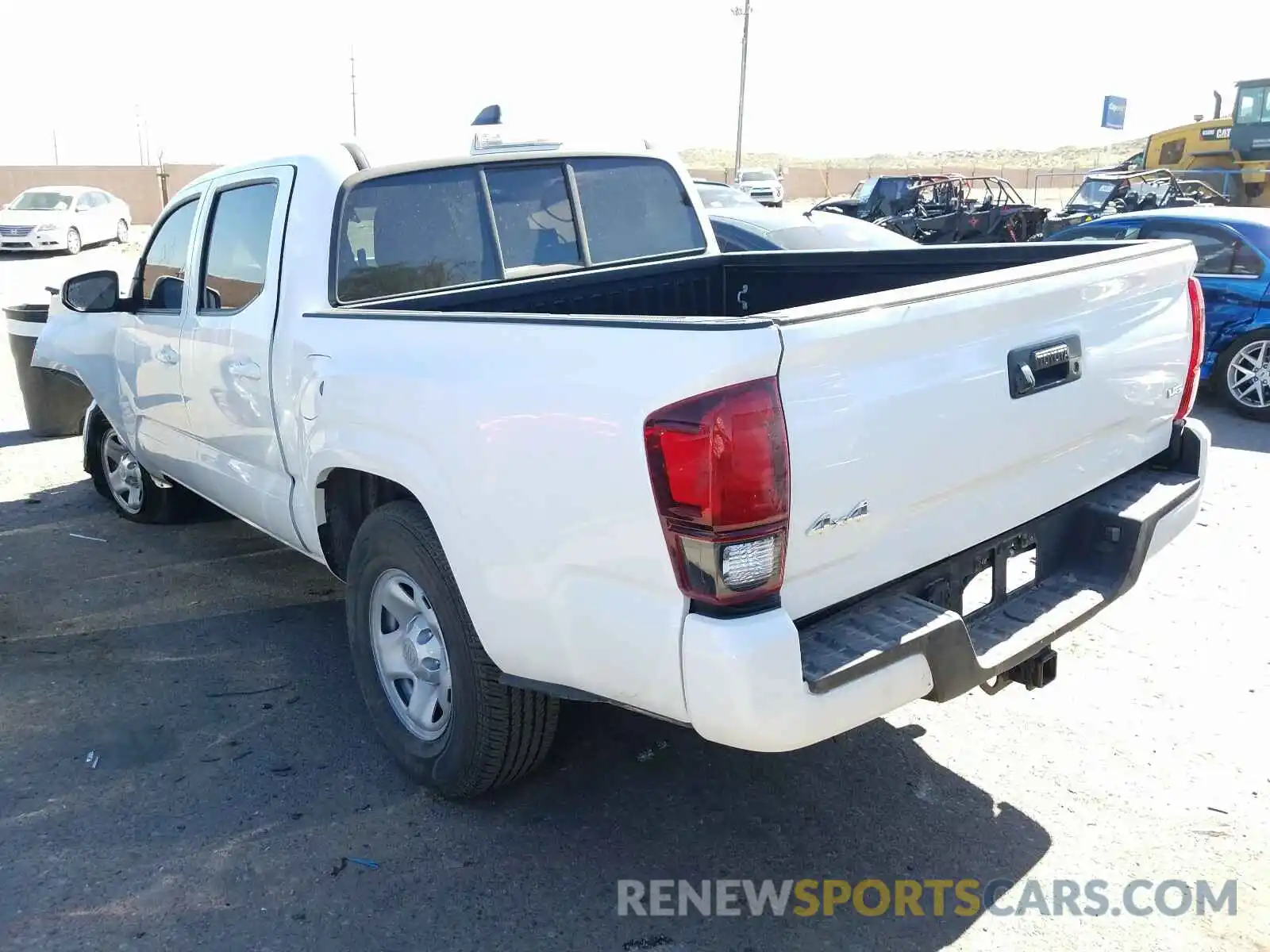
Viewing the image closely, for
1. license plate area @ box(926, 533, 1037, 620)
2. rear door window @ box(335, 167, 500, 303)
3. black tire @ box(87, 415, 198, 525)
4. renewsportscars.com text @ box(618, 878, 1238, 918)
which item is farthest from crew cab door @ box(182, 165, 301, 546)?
license plate area @ box(926, 533, 1037, 620)

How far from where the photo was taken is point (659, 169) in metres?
4.88

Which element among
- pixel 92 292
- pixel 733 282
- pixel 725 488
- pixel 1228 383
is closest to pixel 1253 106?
pixel 1228 383

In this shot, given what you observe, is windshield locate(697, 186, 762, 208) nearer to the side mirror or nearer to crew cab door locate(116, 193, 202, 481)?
crew cab door locate(116, 193, 202, 481)

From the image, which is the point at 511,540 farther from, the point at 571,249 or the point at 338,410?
the point at 571,249

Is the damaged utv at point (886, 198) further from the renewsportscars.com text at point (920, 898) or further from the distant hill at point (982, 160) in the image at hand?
the distant hill at point (982, 160)

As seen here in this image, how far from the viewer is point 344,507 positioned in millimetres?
3924

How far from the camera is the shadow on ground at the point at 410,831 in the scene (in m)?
2.91

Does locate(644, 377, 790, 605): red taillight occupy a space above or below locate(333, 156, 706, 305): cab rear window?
below

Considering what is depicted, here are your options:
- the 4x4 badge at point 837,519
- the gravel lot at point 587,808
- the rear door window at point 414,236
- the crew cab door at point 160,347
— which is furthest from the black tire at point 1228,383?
the crew cab door at point 160,347

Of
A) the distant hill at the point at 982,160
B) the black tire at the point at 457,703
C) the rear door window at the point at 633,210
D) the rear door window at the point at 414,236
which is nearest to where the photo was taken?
the black tire at the point at 457,703

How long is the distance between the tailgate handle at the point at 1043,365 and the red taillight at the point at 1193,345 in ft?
2.75

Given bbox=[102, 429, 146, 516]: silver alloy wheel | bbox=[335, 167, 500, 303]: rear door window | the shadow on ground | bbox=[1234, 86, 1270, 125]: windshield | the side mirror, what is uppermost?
bbox=[1234, 86, 1270, 125]: windshield

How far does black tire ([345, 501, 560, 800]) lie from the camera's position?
3.14 meters

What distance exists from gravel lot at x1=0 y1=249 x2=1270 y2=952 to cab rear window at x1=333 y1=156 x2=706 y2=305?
5.49 ft
